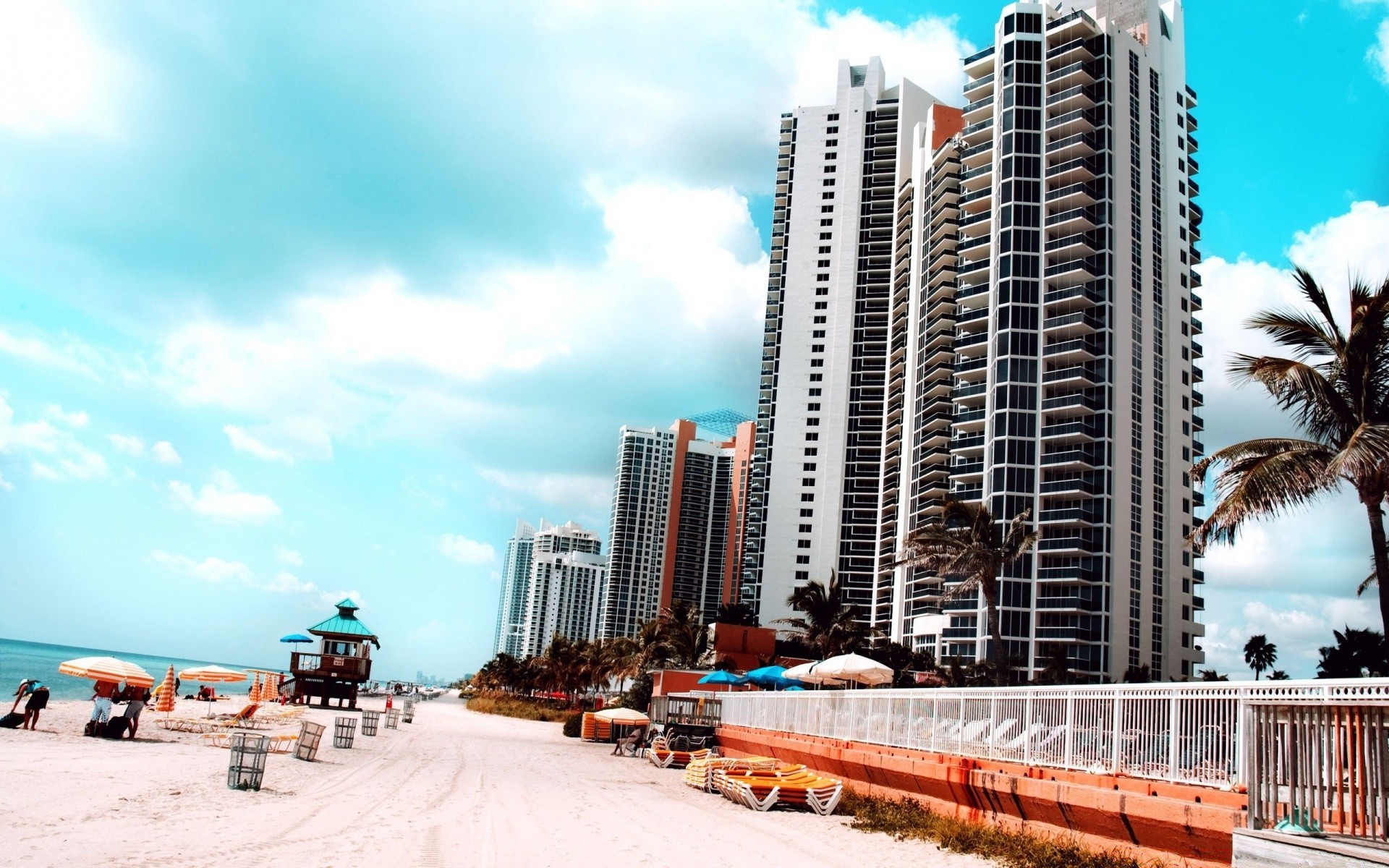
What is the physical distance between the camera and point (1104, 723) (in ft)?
38.1

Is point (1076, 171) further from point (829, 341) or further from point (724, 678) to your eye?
point (724, 678)

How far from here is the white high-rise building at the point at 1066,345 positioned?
61.4 metres

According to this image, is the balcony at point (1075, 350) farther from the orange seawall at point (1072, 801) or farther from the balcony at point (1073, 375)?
the orange seawall at point (1072, 801)

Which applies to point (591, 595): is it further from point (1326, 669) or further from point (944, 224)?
point (1326, 669)

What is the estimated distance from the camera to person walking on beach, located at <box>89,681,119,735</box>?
25891 millimetres

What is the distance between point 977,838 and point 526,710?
6573 centimetres

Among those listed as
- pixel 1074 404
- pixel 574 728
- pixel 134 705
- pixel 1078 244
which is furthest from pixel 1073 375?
pixel 134 705

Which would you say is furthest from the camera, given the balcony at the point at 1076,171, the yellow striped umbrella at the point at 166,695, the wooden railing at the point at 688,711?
the balcony at the point at 1076,171

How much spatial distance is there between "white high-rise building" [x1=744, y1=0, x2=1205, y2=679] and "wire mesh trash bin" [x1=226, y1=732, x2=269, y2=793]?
4254cm

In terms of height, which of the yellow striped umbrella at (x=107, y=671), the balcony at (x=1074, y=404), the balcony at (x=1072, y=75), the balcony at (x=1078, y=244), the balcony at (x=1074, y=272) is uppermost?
the balcony at (x=1072, y=75)

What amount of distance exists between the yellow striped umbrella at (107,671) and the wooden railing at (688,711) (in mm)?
15975

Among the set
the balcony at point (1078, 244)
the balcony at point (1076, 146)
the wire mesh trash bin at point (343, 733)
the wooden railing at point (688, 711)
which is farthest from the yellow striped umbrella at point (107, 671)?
the balcony at point (1076, 146)

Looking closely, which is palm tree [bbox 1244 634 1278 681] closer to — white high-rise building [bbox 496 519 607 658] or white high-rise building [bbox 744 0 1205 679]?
white high-rise building [bbox 744 0 1205 679]

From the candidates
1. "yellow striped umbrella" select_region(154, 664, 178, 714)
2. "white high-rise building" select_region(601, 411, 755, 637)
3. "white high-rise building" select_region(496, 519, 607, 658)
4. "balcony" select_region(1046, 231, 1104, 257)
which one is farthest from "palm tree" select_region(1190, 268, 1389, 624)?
"white high-rise building" select_region(496, 519, 607, 658)
